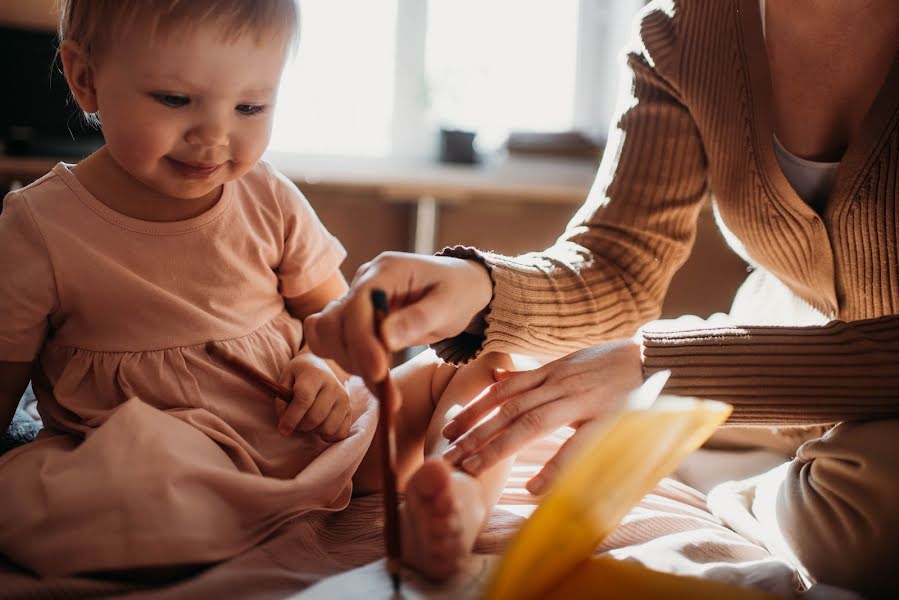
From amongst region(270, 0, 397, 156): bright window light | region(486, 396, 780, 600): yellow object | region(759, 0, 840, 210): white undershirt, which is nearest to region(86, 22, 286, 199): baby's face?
region(486, 396, 780, 600): yellow object

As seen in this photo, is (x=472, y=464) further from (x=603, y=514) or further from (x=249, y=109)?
(x=249, y=109)

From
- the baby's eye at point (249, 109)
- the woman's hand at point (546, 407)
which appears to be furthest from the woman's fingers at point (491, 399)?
the baby's eye at point (249, 109)

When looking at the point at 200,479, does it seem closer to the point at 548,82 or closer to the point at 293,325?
the point at 293,325

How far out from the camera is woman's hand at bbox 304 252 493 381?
655 mm

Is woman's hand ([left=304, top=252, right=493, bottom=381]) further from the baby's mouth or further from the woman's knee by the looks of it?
the woman's knee

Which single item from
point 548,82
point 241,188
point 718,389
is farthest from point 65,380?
point 548,82

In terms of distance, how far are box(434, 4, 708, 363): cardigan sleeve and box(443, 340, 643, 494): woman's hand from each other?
0.14 metres

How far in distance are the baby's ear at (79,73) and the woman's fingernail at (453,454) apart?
19.0 inches

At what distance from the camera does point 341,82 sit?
2.78 m

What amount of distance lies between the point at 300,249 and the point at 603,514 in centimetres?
48

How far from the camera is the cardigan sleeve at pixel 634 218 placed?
0.99 metres

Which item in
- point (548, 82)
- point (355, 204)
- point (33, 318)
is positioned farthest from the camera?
point (548, 82)

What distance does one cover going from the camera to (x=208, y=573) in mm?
654

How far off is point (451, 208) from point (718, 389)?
1741 mm
